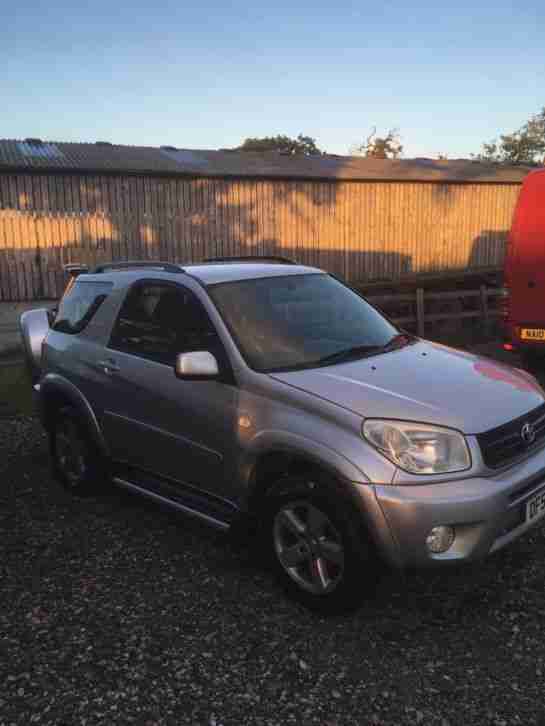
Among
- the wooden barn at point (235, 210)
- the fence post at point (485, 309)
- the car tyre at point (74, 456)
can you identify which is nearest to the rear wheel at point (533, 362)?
the fence post at point (485, 309)

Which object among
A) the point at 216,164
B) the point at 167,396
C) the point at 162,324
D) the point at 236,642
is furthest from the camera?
the point at 216,164

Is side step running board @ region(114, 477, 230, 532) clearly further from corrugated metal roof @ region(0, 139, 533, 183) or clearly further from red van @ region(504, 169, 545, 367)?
corrugated metal roof @ region(0, 139, 533, 183)

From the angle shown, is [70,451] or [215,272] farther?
[70,451]

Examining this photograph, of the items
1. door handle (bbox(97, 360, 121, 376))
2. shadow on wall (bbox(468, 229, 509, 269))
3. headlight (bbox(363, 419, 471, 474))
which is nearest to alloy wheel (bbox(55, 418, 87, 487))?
door handle (bbox(97, 360, 121, 376))

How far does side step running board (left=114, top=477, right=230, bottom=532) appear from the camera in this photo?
3.68m

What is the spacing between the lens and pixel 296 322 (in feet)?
13.3

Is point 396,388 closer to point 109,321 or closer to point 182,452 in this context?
point 182,452

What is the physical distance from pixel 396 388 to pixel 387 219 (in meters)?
20.1

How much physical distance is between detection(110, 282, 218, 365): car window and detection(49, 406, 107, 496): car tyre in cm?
84

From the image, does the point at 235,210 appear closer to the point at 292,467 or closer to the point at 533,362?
the point at 533,362

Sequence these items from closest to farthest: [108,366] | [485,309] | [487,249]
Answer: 1. [108,366]
2. [485,309]
3. [487,249]

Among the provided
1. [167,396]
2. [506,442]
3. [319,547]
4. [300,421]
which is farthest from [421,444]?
[167,396]

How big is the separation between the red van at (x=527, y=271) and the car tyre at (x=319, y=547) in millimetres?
5465

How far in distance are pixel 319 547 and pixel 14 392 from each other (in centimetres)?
688
